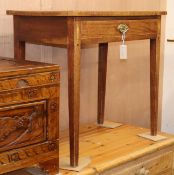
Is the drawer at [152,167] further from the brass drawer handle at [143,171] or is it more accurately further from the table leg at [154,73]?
the table leg at [154,73]

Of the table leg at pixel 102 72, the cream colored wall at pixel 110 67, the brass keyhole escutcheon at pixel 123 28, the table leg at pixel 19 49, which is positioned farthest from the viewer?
the table leg at pixel 102 72

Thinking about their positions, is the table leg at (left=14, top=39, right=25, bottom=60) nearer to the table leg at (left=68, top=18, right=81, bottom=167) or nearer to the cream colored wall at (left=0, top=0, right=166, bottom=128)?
the cream colored wall at (left=0, top=0, right=166, bottom=128)

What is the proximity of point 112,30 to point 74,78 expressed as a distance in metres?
0.25

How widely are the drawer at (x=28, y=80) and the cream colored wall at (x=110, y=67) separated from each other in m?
0.46

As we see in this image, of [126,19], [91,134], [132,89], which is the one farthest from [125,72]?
[126,19]

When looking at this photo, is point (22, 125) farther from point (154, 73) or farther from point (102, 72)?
point (102, 72)

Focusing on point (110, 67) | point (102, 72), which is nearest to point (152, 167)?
point (102, 72)

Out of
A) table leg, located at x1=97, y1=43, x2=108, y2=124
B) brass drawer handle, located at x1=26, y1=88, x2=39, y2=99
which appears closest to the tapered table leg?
brass drawer handle, located at x1=26, y1=88, x2=39, y2=99

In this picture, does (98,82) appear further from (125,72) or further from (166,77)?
(166,77)

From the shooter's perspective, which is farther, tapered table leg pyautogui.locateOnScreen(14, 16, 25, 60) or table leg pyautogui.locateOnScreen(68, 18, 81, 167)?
tapered table leg pyautogui.locateOnScreen(14, 16, 25, 60)

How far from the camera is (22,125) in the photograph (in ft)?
3.91

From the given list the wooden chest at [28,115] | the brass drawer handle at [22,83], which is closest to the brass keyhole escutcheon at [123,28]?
the wooden chest at [28,115]

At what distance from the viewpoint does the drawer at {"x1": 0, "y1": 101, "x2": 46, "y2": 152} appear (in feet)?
3.78

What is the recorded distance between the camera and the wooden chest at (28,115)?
1148mm
